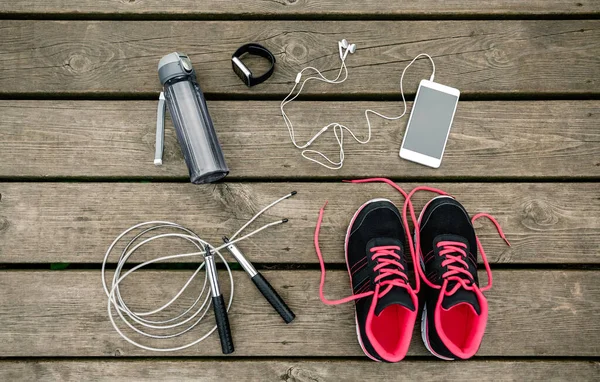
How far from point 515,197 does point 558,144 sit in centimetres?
20

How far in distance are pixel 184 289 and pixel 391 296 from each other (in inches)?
21.3

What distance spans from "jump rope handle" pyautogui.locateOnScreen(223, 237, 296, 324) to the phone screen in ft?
1.73

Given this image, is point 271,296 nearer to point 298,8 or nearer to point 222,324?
point 222,324

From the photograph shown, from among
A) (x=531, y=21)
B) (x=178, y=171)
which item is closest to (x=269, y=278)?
(x=178, y=171)

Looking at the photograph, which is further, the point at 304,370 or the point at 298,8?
the point at 298,8

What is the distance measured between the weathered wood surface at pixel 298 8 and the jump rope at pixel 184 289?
55 cm

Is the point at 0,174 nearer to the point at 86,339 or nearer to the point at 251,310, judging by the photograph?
the point at 86,339

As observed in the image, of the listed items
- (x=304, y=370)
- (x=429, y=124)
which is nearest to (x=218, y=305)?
(x=304, y=370)

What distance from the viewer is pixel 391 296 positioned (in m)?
1.05

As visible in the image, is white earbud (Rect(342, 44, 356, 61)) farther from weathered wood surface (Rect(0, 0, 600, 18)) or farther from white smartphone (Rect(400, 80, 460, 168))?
white smartphone (Rect(400, 80, 460, 168))

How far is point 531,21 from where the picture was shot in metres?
1.23

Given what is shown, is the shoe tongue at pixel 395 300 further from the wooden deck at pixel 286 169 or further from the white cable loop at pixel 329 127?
the white cable loop at pixel 329 127

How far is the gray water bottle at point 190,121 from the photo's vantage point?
105cm

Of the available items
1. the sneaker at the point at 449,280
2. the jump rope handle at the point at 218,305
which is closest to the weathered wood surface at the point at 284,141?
the sneaker at the point at 449,280
